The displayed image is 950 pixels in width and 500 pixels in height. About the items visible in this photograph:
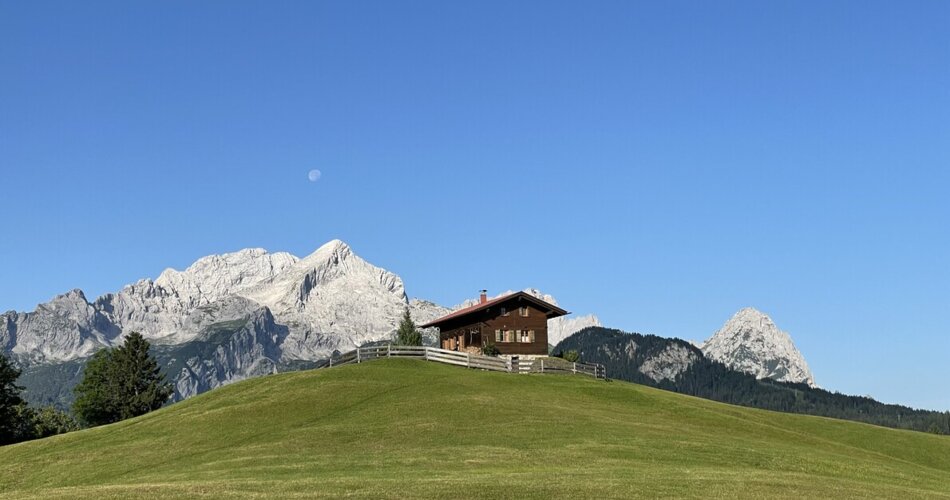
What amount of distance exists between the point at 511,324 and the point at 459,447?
65.6 m

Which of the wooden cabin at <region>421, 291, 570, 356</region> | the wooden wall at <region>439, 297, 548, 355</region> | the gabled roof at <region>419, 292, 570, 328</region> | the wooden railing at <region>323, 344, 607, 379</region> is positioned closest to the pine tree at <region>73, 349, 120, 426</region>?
the gabled roof at <region>419, 292, 570, 328</region>

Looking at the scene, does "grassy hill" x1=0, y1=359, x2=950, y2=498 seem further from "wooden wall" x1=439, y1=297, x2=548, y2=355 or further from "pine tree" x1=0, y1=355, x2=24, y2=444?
"pine tree" x1=0, y1=355, x2=24, y2=444

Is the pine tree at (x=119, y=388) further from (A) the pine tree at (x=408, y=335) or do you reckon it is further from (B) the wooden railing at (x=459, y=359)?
(B) the wooden railing at (x=459, y=359)

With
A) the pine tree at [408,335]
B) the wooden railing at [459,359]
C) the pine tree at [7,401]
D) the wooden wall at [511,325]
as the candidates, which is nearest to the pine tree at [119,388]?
the pine tree at [7,401]

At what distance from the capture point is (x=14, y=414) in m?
113

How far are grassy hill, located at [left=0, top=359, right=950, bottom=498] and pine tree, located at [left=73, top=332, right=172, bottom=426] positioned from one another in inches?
2149

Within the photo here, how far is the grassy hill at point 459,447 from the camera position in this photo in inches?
1451

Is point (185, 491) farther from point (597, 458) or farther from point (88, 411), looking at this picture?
point (88, 411)

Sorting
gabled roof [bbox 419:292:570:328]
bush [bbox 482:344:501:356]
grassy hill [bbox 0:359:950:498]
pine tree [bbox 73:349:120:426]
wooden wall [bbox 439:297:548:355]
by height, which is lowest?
grassy hill [bbox 0:359:950:498]

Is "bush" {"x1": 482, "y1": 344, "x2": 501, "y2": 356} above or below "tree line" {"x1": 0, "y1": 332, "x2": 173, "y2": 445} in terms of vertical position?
above

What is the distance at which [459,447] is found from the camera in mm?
48156

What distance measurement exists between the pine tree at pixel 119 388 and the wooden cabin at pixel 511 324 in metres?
45.1

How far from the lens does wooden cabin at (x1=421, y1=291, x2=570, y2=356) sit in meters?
112

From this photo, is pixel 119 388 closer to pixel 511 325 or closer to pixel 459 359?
pixel 511 325
